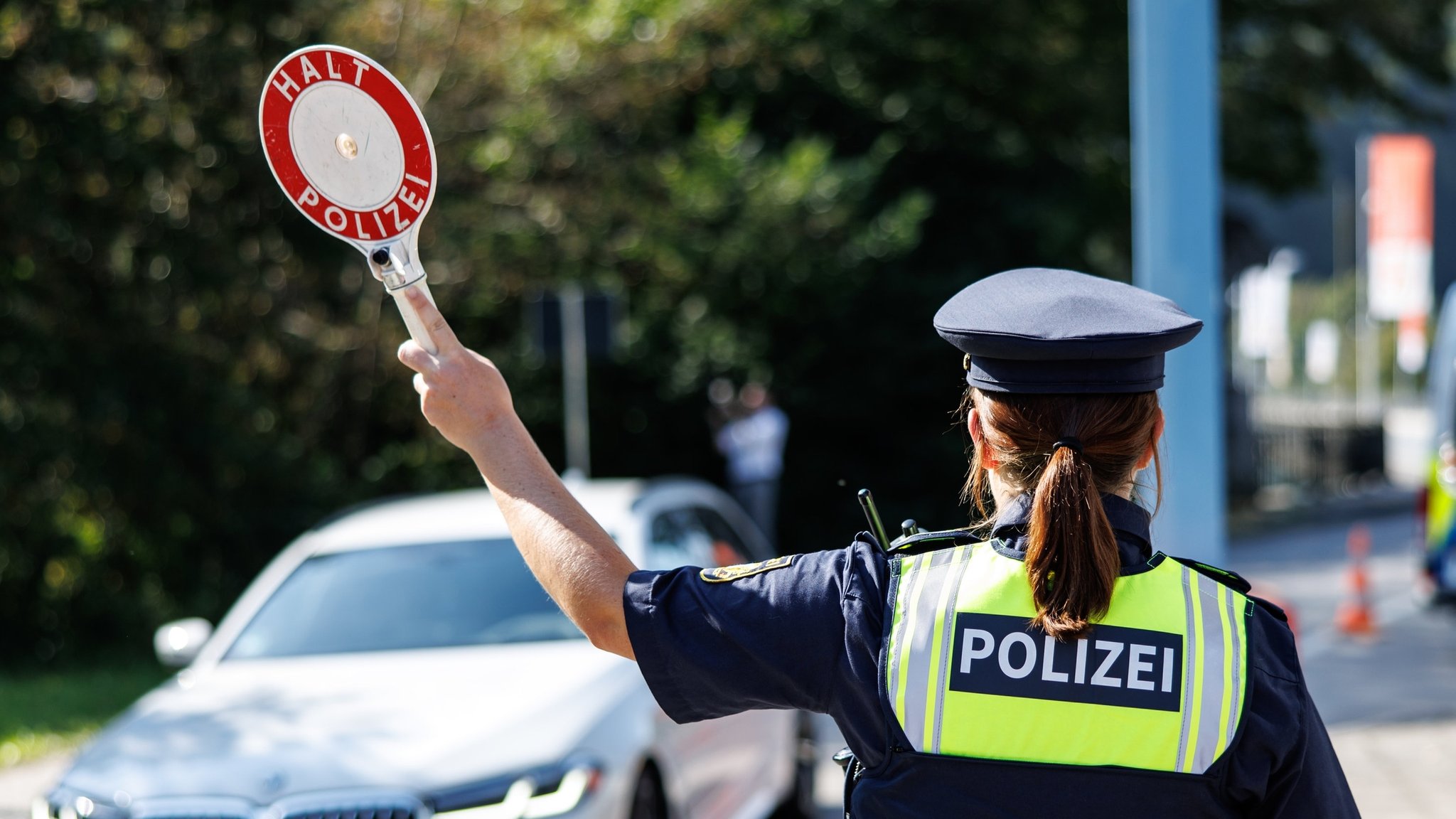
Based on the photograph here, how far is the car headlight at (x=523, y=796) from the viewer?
4422mm

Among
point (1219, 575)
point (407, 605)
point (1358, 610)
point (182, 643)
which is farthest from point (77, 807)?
point (1358, 610)

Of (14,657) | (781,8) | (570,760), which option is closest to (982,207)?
(781,8)

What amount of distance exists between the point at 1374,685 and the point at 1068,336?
9087 millimetres

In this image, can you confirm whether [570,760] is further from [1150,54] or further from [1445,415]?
[1445,415]

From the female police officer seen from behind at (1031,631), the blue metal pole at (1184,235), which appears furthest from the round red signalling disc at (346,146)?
the blue metal pole at (1184,235)

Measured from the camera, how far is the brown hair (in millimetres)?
1727

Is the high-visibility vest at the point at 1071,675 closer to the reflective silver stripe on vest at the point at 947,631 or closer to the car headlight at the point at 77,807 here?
the reflective silver stripe on vest at the point at 947,631

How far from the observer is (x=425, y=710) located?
4.85 metres

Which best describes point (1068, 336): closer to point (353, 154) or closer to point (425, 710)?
point (353, 154)

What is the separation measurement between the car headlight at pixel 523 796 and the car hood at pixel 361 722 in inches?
1.6

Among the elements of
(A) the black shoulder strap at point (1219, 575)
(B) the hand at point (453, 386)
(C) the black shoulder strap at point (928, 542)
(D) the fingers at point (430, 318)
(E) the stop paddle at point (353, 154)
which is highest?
(E) the stop paddle at point (353, 154)

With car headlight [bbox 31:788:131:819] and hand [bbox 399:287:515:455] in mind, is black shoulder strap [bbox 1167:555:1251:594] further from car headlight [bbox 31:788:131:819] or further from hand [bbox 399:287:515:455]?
car headlight [bbox 31:788:131:819]

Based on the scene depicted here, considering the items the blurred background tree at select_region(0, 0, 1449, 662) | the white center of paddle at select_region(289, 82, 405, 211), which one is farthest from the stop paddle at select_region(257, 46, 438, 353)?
the blurred background tree at select_region(0, 0, 1449, 662)

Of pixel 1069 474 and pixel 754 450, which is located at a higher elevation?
pixel 1069 474
